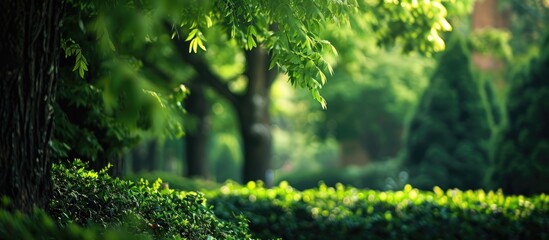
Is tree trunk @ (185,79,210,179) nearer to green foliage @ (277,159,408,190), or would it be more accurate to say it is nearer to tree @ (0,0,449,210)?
green foliage @ (277,159,408,190)

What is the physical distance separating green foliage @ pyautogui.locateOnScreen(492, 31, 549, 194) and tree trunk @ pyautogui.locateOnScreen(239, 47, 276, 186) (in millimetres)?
5167

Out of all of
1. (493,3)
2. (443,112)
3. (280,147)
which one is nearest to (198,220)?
(443,112)

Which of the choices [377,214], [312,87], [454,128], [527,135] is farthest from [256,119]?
[312,87]

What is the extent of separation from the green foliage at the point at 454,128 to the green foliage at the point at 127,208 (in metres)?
14.6

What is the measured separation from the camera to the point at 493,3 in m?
29.0

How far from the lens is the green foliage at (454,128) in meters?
20.0

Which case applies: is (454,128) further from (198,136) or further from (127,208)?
(127,208)

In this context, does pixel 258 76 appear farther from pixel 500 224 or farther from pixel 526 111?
pixel 500 224

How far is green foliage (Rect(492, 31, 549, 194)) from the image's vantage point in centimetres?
1494

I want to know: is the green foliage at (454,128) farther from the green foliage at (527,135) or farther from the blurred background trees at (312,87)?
the green foliage at (527,135)

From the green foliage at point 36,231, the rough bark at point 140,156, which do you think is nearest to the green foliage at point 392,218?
the green foliage at point 36,231

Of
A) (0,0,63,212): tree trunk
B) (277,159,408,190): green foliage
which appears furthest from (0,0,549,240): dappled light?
(277,159,408,190): green foliage

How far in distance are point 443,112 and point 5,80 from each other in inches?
671

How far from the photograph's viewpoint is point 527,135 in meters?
A: 15.5
